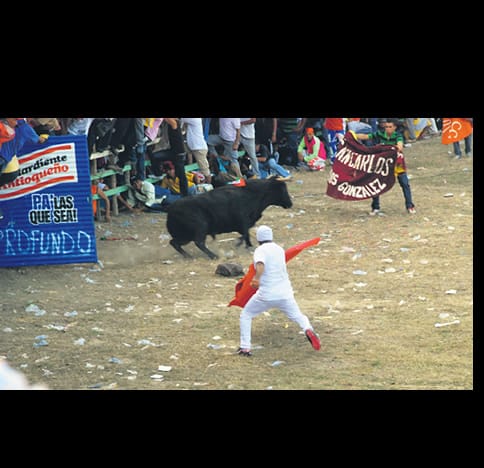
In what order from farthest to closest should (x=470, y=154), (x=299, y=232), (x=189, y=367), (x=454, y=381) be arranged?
A: (x=470, y=154) < (x=299, y=232) < (x=189, y=367) < (x=454, y=381)

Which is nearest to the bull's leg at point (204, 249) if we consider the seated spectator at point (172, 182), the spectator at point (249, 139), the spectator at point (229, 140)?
the seated spectator at point (172, 182)

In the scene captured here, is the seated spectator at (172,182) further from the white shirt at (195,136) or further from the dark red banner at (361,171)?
the dark red banner at (361,171)

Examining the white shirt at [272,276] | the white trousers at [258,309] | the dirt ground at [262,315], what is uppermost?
the white shirt at [272,276]

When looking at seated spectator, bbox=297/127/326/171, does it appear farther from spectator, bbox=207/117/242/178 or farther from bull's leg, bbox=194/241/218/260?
bull's leg, bbox=194/241/218/260

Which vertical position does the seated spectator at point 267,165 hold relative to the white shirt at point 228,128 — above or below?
below

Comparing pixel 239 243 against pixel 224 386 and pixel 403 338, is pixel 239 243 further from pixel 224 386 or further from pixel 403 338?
pixel 224 386

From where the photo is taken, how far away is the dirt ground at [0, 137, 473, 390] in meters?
9.30

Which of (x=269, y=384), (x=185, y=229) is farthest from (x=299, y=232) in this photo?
(x=269, y=384)

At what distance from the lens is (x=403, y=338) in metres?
10.2

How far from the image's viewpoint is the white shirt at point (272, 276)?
9.69 meters

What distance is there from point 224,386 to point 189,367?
2.29 feet

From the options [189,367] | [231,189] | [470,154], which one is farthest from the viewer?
[470,154]

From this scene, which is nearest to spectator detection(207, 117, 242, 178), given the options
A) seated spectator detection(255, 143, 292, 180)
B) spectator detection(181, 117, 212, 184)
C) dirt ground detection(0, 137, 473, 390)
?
seated spectator detection(255, 143, 292, 180)

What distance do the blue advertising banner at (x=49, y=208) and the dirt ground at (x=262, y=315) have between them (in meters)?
0.24
